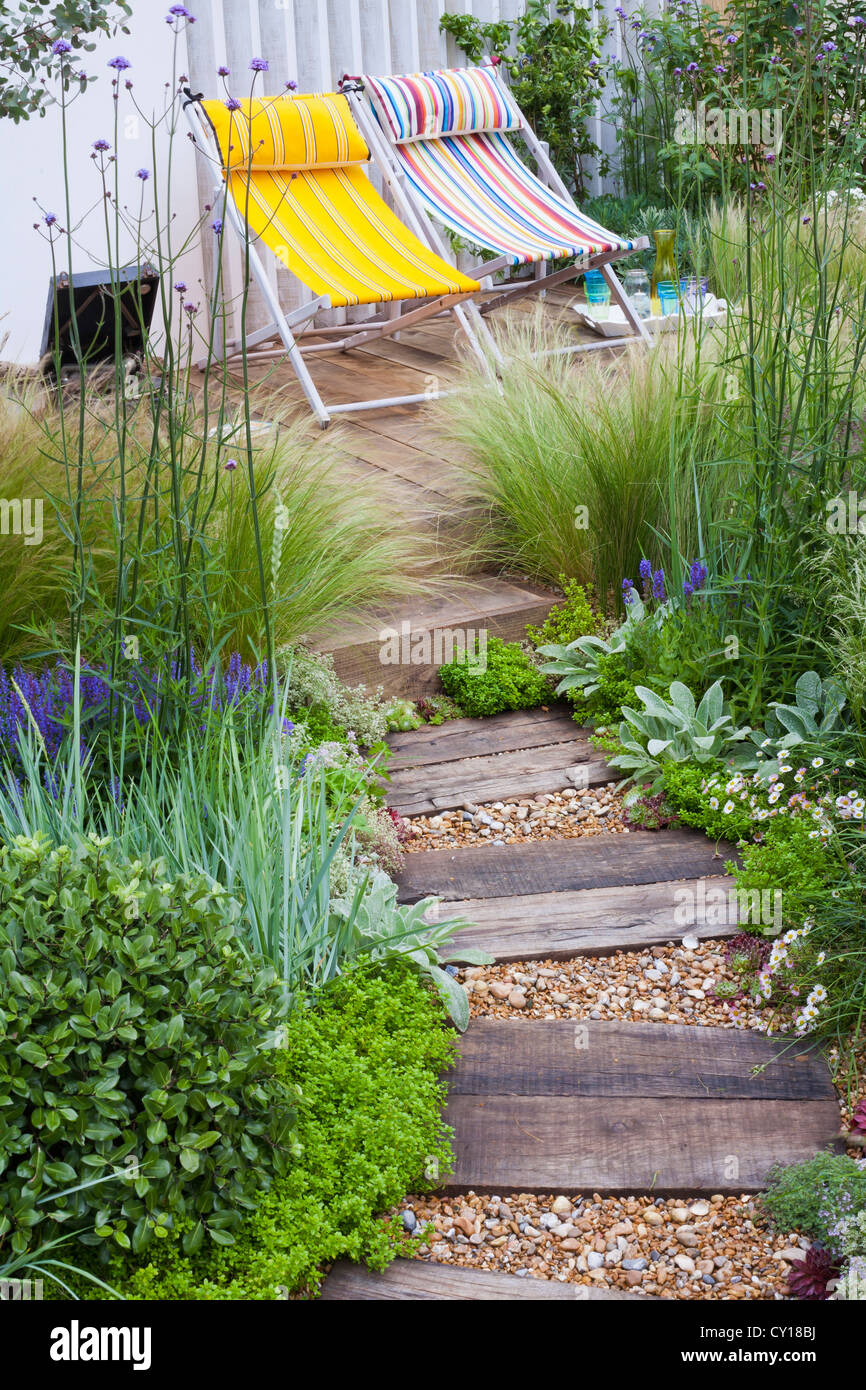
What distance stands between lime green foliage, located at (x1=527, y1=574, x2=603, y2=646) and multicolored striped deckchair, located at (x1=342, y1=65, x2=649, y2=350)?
7.24ft

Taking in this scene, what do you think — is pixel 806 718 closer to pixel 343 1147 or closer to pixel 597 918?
pixel 597 918

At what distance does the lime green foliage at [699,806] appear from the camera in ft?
9.42

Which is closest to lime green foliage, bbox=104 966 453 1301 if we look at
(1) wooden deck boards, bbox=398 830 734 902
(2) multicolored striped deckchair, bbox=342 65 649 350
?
(1) wooden deck boards, bbox=398 830 734 902

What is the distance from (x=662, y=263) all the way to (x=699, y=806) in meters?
3.99

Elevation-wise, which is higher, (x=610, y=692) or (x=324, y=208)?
(x=324, y=208)

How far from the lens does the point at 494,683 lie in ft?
11.8

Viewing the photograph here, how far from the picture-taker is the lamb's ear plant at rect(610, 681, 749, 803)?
3.04m

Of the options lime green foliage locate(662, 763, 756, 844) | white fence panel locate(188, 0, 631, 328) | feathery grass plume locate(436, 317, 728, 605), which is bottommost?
lime green foliage locate(662, 763, 756, 844)

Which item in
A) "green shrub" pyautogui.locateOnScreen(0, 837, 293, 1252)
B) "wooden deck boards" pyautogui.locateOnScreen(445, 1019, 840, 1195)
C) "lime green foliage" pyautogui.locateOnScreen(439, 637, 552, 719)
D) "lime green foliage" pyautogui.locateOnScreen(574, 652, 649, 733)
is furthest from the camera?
"lime green foliage" pyautogui.locateOnScreen(439, 637, 552, 719)

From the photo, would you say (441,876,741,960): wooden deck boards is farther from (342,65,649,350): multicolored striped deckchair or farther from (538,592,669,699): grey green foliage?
(342,65,649,350): multicolored striped deckchair

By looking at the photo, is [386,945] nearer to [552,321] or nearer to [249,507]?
[249,507]

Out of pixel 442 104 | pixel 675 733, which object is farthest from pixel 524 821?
pixel 442 104

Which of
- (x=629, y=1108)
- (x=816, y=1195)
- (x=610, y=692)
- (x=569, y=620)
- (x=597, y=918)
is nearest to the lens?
(x=816, y=1195)

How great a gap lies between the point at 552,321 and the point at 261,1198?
498 centimetres
